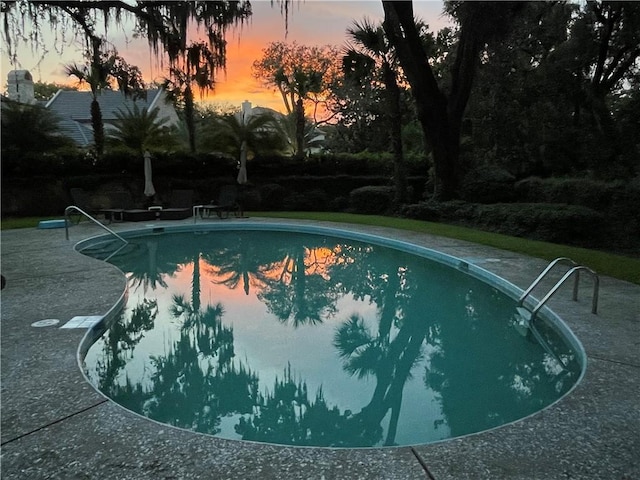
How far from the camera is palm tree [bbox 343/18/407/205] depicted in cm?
1257

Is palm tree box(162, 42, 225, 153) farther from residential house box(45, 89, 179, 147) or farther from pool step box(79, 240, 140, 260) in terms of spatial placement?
residential house box(45, 89, 179, 147)

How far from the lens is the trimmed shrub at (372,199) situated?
14.2m

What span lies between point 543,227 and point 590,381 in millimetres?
6894


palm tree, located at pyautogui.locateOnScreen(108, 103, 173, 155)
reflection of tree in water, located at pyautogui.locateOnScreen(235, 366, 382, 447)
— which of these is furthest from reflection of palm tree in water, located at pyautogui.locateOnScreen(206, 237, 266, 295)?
palm tree, located at pyautogui.locateOnScreen(108, 103, 173, 155)

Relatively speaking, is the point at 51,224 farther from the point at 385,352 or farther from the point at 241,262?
the point at 385,352

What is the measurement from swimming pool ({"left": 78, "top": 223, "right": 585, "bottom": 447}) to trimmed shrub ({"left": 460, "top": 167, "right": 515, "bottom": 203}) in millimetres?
5216

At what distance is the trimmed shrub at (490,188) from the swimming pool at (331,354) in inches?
205

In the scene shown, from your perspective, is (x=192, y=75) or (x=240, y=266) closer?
(x=240, y=266)

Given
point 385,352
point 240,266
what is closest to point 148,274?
point 240,266

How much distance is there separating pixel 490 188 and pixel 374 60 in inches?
183

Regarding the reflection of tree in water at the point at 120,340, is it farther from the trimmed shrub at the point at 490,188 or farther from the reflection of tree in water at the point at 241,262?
the trimmed shrub at the point at 490,188

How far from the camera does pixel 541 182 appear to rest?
39.8 ft

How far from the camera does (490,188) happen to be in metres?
12.9

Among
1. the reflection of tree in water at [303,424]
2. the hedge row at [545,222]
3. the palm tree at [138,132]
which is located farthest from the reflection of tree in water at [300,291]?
the palm tree at [138,132]
